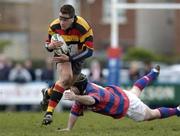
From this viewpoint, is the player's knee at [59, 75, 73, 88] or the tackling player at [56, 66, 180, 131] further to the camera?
the player's knee at [59, 75, 73, 88]

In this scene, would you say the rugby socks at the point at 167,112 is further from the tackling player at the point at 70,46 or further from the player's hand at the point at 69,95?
the player's hand at the point at 69,95

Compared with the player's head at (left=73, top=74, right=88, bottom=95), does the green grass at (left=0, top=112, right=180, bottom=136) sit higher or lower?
lower

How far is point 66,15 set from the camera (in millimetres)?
13375

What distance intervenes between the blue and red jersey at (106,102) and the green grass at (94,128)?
326 mm

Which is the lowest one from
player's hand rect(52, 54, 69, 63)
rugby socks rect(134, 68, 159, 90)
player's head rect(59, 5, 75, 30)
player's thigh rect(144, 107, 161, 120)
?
player's thigh rect(144, 107, 161, 120)

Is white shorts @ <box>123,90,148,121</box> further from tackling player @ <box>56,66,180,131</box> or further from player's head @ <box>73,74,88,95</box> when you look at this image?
player's head @ <box>73,74,88,95</box>

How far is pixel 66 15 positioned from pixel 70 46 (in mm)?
695

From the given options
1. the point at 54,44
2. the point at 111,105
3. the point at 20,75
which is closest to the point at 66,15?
the point at 54,44

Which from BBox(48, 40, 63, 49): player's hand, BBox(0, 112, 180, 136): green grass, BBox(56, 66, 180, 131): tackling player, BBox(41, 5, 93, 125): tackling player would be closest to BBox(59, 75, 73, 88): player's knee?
BBox(41, 5, 93, 125): tackling player

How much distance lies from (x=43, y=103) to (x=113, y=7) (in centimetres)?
1422

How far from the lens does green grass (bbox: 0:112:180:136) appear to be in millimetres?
13234

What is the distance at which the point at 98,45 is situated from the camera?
5303cm

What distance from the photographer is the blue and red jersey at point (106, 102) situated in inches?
539

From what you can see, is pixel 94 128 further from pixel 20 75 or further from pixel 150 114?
pixel 20 75
